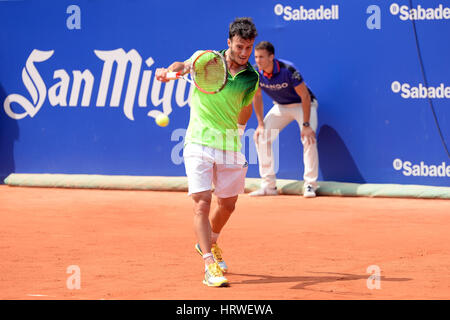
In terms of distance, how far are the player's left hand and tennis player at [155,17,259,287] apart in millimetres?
4768

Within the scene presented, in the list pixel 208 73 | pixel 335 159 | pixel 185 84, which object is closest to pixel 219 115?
pixel 208 73

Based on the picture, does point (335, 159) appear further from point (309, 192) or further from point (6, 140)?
point (6, 140)

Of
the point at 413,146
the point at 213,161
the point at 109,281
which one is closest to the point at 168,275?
the point at 109,281

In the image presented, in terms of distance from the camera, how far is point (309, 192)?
10641 mm

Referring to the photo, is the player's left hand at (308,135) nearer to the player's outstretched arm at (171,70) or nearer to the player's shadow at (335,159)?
the player's shadow at (335,159)

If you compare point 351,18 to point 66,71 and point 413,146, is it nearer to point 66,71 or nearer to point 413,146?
point 413,146

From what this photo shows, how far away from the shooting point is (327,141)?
11117 millimetres

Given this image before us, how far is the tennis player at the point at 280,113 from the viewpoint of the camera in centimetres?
1045

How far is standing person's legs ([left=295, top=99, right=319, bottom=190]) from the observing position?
35.1 feet

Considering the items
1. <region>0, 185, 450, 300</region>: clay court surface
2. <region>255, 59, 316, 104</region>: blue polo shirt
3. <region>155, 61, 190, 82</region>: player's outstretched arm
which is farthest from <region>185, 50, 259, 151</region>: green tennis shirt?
<region>255, 59, 316, 104</region>: blue polo shirt

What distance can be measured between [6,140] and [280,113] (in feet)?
15.3

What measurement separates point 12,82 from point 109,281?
312 inches

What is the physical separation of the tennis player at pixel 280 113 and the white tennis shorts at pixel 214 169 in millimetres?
4737

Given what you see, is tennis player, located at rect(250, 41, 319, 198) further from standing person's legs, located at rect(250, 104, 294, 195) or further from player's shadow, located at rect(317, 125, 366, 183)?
player's shadow, located at rect(317, 125, 366, 183)
